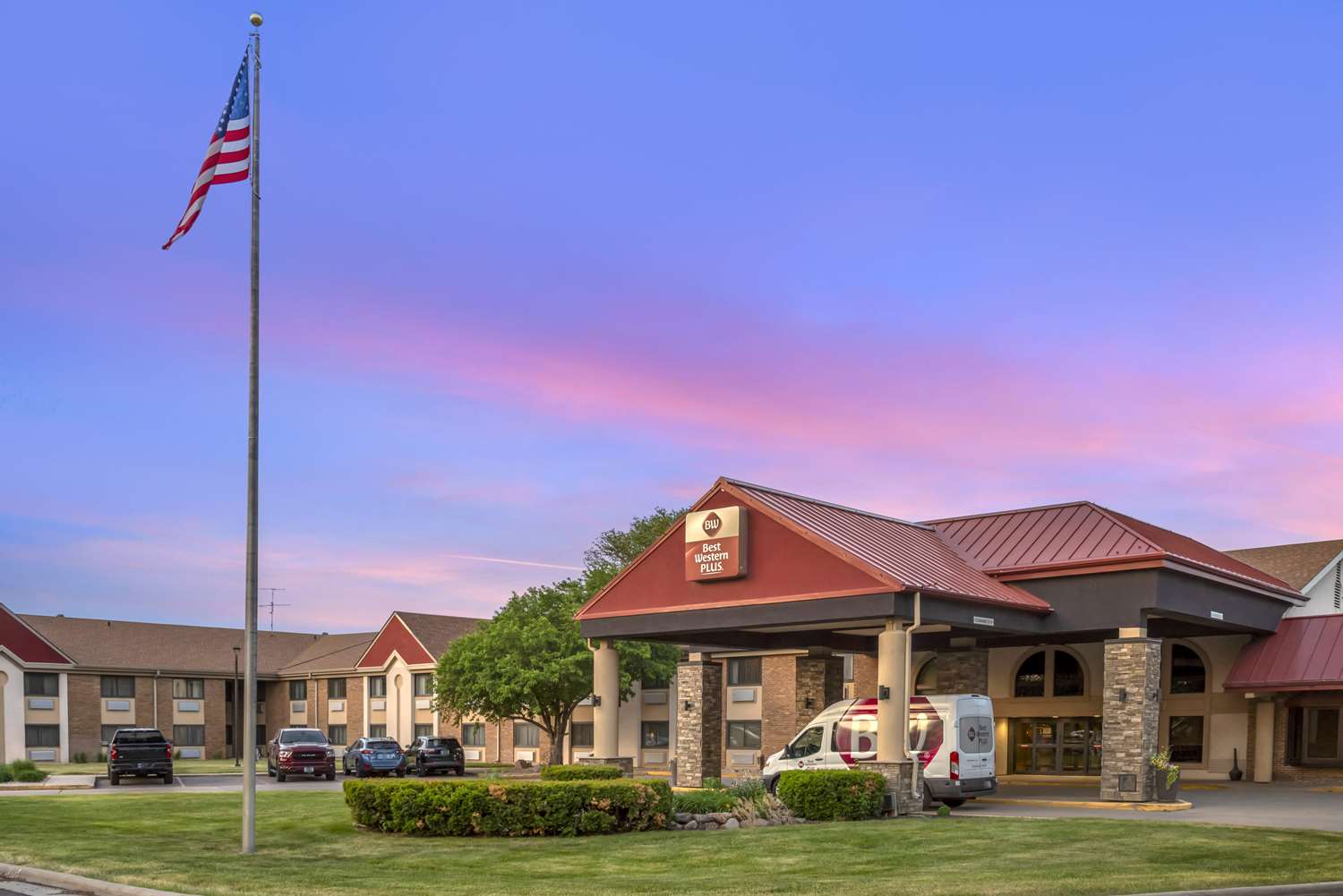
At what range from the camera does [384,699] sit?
7131 centimetres

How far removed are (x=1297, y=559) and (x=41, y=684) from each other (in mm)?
59704

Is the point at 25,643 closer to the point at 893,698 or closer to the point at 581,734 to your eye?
the point at 581,734

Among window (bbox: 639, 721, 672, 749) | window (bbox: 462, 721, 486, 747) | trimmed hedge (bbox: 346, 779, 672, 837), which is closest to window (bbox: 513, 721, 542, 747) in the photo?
window (bbox: 462, 721, 486, 747)

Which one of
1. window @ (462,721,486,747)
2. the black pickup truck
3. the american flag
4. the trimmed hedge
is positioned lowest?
window @ (462,721,486,747)

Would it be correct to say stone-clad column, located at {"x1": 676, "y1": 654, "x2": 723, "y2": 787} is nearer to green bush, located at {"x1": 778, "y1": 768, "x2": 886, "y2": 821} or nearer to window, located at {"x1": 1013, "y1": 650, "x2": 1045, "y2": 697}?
window, located at {"x1": 1013, "y1": 650, "x2": 1045, "y2": 697}

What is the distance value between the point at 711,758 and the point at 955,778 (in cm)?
973

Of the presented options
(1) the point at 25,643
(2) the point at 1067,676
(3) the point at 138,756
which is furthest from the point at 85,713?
(2) the point at 1067,676

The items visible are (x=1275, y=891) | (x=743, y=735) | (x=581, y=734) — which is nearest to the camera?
(x=1275, y=891)

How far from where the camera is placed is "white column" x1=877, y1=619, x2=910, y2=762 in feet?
84.5

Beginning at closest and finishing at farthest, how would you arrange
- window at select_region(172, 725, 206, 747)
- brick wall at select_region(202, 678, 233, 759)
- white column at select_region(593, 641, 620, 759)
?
white column at select_region(593, 641, 620, 759) < window at select_region(172, 725, 206, 747) < brick wall at select_region(202, 678, 233, 759)

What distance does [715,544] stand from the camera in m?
30.0

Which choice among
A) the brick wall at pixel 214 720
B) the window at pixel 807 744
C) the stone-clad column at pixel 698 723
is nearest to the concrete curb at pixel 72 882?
the window at pixel 807 744

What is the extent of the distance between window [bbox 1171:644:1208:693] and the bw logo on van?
49.3 ft

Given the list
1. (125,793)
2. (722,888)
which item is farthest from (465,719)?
(722,888)
